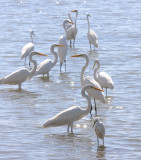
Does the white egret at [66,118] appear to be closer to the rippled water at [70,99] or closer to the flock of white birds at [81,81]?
the flock of white birds at [81,81]

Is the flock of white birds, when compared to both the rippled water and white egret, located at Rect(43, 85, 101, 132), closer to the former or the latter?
white egret, located at Rect(43, 85, 101, 132)

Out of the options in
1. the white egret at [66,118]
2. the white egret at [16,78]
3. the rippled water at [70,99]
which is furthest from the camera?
the white egret at [16,78]

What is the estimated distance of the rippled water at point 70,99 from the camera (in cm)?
1060

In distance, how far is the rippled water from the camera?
10602mm

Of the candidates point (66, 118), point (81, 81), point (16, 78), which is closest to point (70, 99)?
point (81, 81)

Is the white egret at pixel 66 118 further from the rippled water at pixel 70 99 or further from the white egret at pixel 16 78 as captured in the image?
the white egret at pixel 16 78

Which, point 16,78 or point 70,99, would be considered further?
point 16,78

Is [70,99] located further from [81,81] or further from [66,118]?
[66,118]

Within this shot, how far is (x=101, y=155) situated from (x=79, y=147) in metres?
0.62

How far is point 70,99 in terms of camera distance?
14.5 m

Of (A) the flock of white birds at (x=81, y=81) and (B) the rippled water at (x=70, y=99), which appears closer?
(B) the rippled water at (x=70, y=99)

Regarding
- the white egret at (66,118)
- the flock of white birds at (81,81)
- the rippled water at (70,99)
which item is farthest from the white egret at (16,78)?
the white egret at (66,118)

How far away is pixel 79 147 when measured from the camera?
10742 mm

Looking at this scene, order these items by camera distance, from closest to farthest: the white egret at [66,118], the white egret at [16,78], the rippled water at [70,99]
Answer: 1. the rippled water at [70,99]
2. the white egret at [66,118]
3. the white egret at [16,78]
